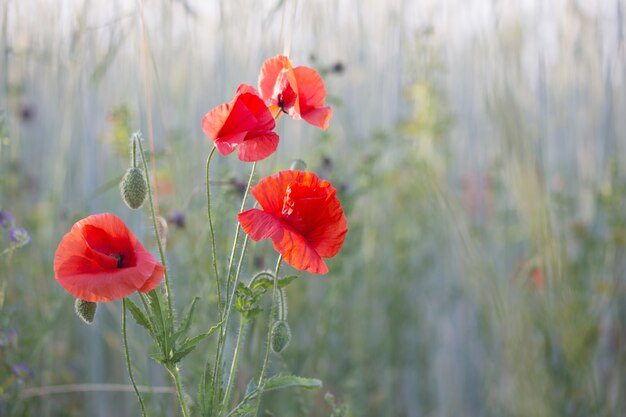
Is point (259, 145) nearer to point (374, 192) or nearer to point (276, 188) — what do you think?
point (276, 188)

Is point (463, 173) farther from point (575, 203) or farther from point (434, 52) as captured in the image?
point (434, 52)

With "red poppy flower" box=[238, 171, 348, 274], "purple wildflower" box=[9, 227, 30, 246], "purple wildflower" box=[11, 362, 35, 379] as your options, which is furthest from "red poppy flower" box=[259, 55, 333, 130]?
"purple wildflower" box=[11, 362, 35, 379]

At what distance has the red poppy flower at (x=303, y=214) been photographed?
2.34ft

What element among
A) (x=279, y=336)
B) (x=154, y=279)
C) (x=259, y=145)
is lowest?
(x=279, y=336)

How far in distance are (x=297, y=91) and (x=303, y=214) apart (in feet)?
0.50

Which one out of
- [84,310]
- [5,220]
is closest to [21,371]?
[5,220]

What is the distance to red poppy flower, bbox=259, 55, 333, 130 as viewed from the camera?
0.81 metres

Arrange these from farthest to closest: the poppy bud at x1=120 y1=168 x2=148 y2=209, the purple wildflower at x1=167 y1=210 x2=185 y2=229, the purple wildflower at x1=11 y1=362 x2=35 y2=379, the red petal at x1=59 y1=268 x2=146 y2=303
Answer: the purple wildflower at x1=167 y1=210 x2=185 y2=229
the purple wildflower at x1=11 y1=362 x2=35 y2=379
the poppy bud at x1=120 y1=168 x2=148 y2=209
the red petal at x1=59 y1=268 x2=146 y2=303

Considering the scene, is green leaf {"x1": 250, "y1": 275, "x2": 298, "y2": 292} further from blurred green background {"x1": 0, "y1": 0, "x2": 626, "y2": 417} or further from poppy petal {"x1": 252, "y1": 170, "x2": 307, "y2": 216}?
blurred green background {"x1": 0, "y1": 0, "x2": 626, "y2": 417}

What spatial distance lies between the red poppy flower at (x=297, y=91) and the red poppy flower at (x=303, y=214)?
104 mm

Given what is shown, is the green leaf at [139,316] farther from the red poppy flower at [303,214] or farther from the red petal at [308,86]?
the red petal at [308,86]

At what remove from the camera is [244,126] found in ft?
2.42

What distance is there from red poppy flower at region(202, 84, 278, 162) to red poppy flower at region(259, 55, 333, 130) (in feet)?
0.21

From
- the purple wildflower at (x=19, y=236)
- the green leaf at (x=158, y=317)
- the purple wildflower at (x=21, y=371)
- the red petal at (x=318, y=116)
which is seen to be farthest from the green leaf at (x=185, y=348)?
the purple wildflower at (x=21, y=371)
